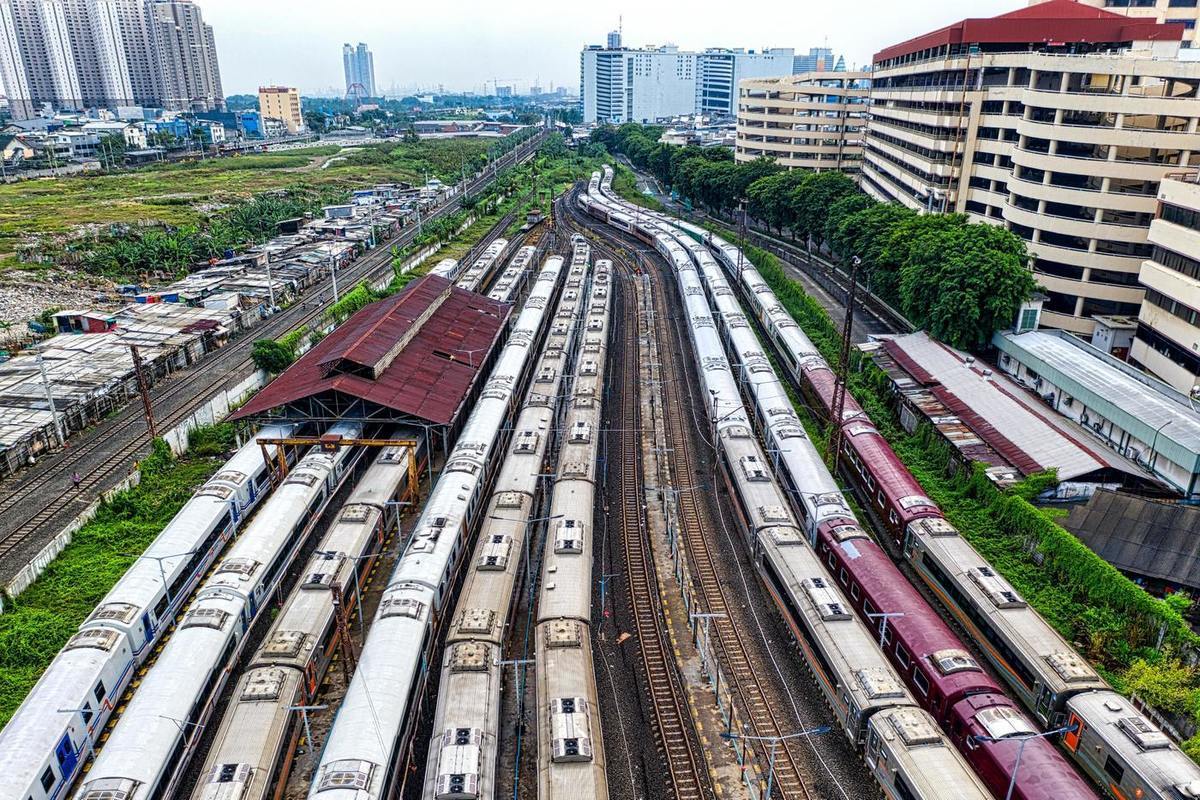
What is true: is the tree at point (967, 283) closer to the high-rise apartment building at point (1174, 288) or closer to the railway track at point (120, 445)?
the high-rise apartment building at point (1174, 288)

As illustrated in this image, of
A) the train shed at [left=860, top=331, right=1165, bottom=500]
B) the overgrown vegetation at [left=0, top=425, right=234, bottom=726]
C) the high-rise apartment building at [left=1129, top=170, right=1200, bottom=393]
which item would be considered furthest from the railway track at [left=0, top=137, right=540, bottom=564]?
the high-rise apartment building at [left=1129, top=170, right=1200, bottom=393]

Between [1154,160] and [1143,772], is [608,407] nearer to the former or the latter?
[1143,772]

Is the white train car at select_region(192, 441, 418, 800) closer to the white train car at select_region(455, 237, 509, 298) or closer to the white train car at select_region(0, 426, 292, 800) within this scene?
the white train car at select_region(0, 426, 292, 800)

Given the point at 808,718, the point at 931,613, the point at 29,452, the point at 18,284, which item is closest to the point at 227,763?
the point at 808,718

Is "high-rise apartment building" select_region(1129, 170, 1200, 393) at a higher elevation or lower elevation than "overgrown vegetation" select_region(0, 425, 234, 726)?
higher

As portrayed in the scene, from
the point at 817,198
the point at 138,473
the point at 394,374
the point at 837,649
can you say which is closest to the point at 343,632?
the point at 837,649

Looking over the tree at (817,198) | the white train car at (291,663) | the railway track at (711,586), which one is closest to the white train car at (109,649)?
the white train car at (291,663)
